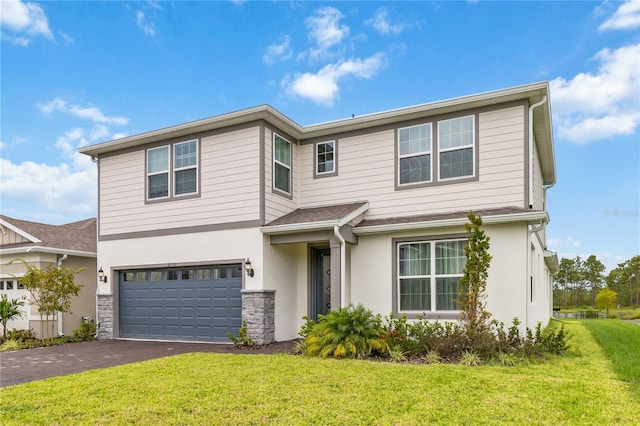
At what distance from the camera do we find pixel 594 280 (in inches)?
1853

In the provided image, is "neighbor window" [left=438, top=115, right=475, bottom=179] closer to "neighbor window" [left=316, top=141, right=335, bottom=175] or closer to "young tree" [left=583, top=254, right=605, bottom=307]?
"neighbor window" [left=316, top=141, right=335, bottom=175]

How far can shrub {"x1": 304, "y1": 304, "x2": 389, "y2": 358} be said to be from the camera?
8.80m

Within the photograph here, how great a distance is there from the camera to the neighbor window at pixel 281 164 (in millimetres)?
11859

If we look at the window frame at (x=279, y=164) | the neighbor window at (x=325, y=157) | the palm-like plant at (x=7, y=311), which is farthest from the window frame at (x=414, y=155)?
the palm-like plant at (x=7, y=311)

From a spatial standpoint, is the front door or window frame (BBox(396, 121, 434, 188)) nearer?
window frame (BBox(396, 121, 434, 188))

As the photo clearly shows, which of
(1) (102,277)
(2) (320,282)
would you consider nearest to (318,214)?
(2) (320,282)

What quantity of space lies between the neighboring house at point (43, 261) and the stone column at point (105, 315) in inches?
46.5

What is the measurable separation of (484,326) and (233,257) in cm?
600

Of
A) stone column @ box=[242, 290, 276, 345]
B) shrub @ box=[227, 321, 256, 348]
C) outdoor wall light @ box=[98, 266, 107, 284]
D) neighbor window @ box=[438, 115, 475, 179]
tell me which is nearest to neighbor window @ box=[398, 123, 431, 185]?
neighbor window @ box=[438, 115, 475, 179]

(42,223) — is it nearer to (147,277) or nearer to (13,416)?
(147,277)

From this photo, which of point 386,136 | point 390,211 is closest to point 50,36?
point 386,136

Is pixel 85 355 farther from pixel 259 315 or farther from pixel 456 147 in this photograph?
pixel 456 147

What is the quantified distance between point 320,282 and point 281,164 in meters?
3.25

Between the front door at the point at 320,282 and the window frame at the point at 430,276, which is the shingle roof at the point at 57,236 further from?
the window frame at the point at 430,276
